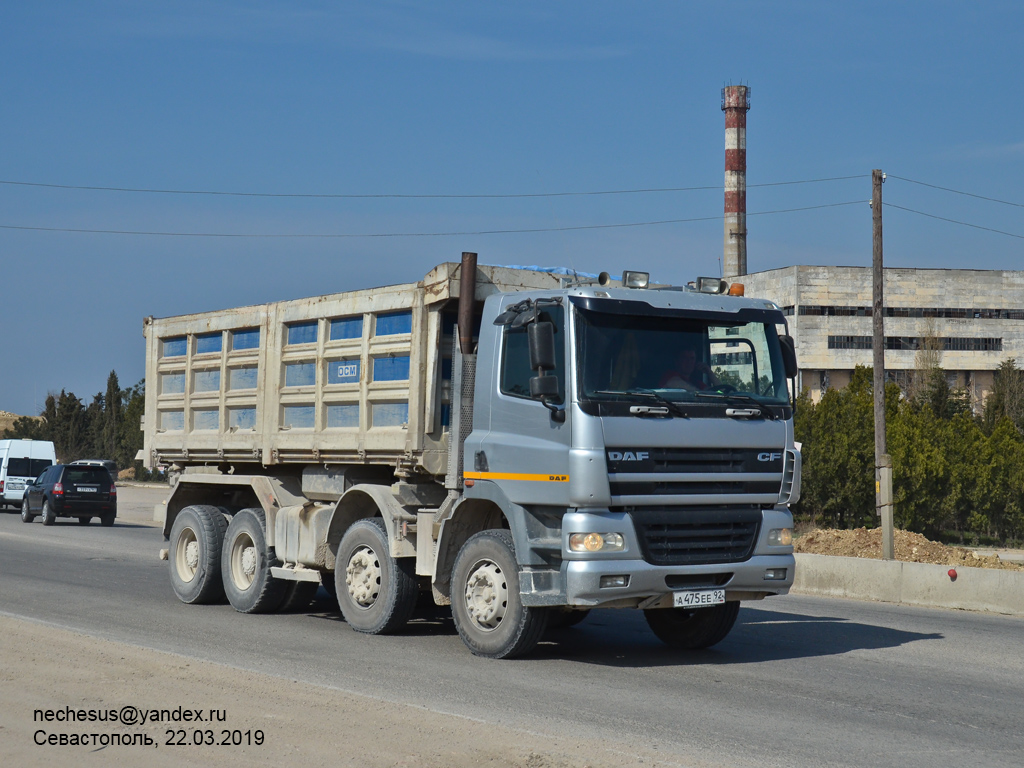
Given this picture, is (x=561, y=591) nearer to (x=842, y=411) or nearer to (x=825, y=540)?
(x=825, y=540)

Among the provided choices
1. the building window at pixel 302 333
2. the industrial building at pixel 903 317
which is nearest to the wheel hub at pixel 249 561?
the building window at pixel 302 333

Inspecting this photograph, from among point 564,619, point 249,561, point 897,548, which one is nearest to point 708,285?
point 564,619

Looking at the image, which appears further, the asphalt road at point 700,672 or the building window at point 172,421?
the building window at point 172,421

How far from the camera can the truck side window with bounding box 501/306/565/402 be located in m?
9.20

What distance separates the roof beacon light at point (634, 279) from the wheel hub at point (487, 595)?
8.50 feet

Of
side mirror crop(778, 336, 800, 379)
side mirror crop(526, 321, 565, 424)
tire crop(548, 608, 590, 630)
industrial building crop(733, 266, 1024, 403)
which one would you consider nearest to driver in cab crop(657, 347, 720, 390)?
side mirror crop(778, 336, 800, 379)

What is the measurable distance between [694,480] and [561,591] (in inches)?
53.8

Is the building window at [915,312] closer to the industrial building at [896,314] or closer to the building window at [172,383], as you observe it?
the industrial building at [896,314]

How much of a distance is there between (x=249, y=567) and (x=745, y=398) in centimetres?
635

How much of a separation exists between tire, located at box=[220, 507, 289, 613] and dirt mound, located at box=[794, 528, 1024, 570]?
41.1 ft

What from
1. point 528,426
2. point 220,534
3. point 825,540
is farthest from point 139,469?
point 528,426

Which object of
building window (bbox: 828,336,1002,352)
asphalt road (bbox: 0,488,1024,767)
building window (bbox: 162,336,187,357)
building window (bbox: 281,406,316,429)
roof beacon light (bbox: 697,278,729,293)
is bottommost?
asphalt road (bbox: 0,488,1024,767)

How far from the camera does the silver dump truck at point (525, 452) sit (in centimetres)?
902

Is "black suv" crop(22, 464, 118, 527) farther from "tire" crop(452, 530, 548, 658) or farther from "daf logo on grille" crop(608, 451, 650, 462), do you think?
"daf logo on grille" crop(608, 451, 650, 462)
